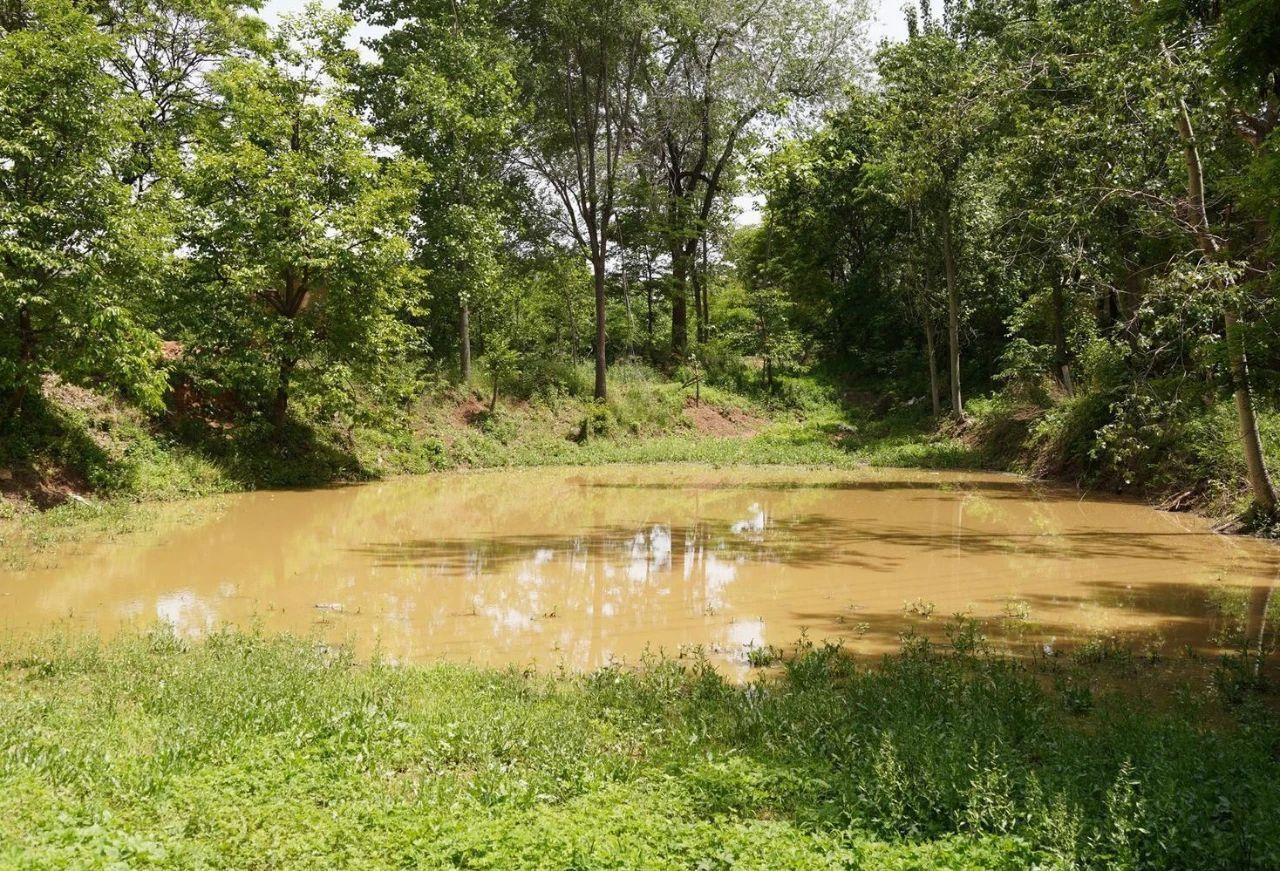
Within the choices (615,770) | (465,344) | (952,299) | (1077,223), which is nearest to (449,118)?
(465,344)

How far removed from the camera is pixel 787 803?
4855 mm

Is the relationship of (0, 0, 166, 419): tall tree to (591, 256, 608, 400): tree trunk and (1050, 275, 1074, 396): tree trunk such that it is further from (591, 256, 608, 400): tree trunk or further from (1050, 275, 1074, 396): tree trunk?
(1050, 275, 1074, 396): tree trunk

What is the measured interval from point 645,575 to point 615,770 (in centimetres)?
664

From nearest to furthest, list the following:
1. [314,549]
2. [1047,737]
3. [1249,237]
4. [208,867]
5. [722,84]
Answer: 1. [208,867]
2. [1047,737]
3. [314,549]
4. [1249,237]
5. [722,84]

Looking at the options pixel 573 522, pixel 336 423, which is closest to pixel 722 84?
pixel 336 423

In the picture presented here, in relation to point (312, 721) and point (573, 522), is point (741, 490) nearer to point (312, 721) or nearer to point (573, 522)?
point (573, 522)

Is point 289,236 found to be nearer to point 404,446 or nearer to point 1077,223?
point 404,446

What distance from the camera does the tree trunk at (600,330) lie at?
100 feet

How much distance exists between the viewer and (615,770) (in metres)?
5.26

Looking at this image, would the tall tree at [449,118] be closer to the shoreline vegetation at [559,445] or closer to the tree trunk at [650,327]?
the shoreline vegetation at [559,445]

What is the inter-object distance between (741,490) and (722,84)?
1980 cm

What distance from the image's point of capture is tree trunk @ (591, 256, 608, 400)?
30609mm

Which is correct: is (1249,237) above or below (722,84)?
below

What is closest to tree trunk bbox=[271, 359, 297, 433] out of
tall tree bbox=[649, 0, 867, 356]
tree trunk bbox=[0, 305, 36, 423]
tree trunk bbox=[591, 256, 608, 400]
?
tree trunk bbox=[0, 305, 36, 423]
